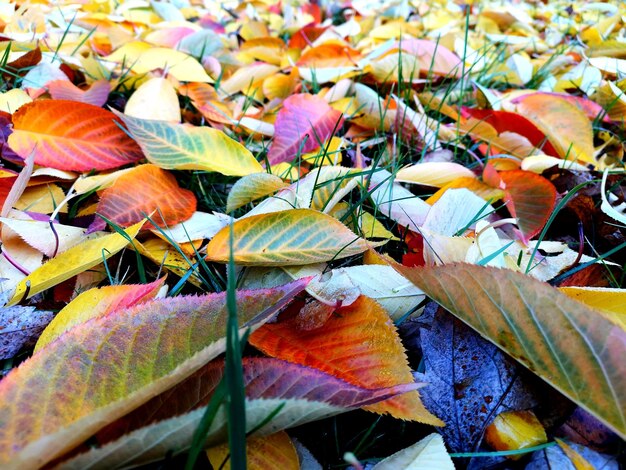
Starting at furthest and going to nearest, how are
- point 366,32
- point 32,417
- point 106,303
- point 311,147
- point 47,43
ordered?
point 366,32
point 47,43
point 311,147
point 106,303
point 32,417

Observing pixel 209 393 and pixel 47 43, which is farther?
pixel 47 43

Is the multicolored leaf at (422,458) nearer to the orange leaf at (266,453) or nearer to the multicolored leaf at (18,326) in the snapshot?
the orange leaf at (266,453)

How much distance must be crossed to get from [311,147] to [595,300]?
0.56 metres

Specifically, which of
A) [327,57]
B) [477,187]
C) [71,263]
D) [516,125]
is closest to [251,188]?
[71,263]

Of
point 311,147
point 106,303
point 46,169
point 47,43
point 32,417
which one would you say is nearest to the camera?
point 32,417

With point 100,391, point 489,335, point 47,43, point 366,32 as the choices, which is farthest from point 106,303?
point 366,32

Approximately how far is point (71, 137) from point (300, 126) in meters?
0.40

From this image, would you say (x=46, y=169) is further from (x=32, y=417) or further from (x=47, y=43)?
(x=47, y=43)

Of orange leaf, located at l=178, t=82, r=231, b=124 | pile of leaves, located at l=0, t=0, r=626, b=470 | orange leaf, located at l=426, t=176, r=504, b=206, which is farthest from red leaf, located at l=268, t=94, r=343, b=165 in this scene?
orange leaf, located at l=426, t=176, r=504, b=206

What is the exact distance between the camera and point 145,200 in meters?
0.70

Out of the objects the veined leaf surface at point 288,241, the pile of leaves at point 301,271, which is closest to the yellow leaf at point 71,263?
the pile of leaves at point 301,271

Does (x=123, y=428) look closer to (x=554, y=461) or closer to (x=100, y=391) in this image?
(x=100, y=391)

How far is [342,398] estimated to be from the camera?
14.9 inches

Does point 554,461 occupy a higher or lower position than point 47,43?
lower
